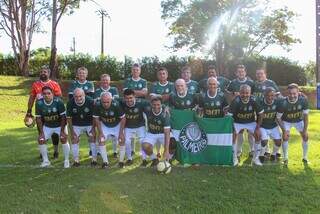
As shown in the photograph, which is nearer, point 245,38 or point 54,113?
point 54,113

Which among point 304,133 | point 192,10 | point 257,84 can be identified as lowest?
point 304,133

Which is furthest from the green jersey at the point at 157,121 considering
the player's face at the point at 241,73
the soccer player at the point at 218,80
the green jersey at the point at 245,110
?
the player's face at the point at 241,73

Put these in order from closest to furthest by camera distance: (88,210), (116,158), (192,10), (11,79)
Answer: (88,210) → (116,158) → (11,79) → (192,10)

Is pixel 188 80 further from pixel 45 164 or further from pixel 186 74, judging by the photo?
pixel 45 164

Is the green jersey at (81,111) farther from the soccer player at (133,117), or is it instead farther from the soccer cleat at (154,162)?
the soccer cleat at (154,162)

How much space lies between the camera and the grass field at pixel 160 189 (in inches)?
353

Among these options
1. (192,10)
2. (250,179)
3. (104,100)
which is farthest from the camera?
(192,10)

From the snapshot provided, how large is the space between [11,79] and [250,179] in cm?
2616

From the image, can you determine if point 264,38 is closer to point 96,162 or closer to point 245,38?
point 245,38

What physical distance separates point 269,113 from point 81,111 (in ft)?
13.2

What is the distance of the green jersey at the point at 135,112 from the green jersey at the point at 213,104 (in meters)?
1.22

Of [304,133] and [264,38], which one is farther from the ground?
[264,38]

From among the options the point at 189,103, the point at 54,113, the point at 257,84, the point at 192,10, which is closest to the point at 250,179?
the point at 189,103

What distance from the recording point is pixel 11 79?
110ft
